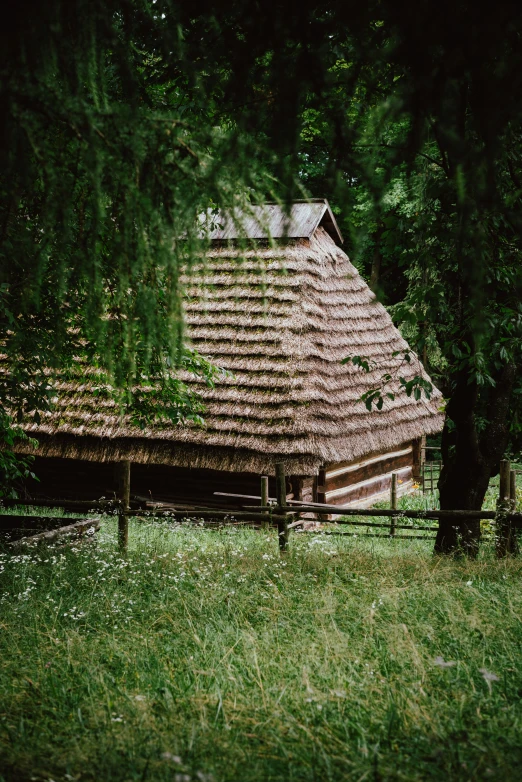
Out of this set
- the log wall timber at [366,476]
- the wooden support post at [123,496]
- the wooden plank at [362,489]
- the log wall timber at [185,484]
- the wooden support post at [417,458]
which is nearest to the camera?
Result: the wooden support post at [123,496]

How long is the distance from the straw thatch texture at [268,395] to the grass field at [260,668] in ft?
12.5

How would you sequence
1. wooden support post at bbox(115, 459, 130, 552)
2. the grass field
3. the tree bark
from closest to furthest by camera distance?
the grass field → the tree bark → wooden support post at bbox(115, 459, 130, 552)

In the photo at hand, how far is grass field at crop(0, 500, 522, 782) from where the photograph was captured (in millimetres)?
2380

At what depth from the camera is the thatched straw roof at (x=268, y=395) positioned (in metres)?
9.37

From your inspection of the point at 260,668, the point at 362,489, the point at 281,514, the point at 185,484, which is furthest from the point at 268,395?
the point at 260,668

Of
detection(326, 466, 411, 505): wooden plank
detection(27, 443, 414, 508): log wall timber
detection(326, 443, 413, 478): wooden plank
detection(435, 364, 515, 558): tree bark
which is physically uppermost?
detection(435, 364, 515, 558): tree bark

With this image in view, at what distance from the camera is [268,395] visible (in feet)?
31.3

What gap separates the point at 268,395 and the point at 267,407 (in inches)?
6.8

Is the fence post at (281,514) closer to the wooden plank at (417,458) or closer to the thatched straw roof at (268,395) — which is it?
the thatched straw roof at (268,395)

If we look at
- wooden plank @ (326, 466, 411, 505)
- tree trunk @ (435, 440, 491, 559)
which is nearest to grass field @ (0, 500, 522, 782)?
tree trunk @ (435, 440, 491, 559)

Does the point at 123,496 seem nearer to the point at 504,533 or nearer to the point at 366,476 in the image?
the point at 504,533

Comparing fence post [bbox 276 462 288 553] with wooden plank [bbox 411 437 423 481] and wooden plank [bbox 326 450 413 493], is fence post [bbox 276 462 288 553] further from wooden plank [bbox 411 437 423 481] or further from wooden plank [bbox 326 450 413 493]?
wooden plank [bbox 411 437 423 481]

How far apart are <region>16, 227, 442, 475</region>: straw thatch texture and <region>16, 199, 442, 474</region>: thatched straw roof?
0.02 metres

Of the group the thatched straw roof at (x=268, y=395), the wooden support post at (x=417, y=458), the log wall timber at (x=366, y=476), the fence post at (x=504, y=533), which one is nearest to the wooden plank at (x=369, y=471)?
the log wall timber at (x=366, y=476)
